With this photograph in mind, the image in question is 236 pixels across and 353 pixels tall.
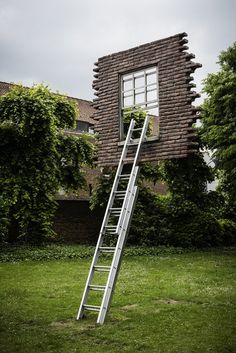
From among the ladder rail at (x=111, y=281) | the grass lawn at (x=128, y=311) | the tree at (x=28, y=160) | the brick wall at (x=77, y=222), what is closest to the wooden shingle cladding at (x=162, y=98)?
the ladder rail at (x=111, y=281)

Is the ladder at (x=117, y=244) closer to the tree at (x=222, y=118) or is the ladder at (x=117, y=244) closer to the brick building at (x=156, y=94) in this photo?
the brick building at (x=156, y=94)

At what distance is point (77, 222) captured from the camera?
83.0 ft

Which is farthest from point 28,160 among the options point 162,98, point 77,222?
point 162,98

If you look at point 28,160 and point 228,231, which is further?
point 228,231

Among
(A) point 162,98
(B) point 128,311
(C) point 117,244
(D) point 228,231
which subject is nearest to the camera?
(C) point 117,244

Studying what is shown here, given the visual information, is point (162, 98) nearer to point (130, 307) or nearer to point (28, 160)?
point (130, 307)

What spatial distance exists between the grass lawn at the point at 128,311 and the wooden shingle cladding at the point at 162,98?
3287 millimetres

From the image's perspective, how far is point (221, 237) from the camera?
80.7 ft

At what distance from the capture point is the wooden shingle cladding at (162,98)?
8.67m

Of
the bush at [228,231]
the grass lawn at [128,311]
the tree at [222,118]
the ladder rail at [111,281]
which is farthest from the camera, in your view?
the bush at [228,231]

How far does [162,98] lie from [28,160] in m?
12.7

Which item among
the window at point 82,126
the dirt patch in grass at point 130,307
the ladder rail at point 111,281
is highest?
the window at point 82,126

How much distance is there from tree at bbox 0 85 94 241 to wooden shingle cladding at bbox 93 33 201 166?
10.4 m

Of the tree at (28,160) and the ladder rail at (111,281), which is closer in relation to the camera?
the ladder rail at (111,281)
